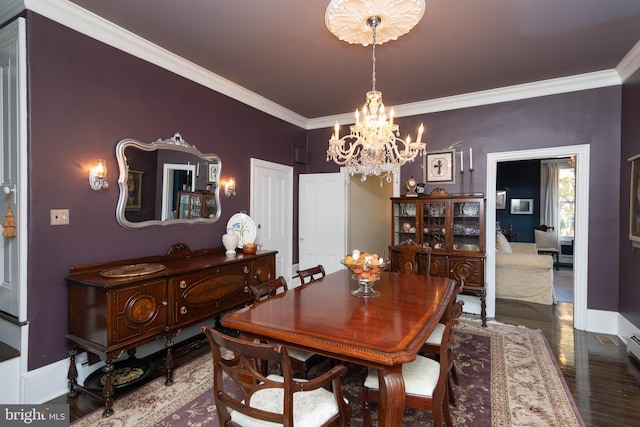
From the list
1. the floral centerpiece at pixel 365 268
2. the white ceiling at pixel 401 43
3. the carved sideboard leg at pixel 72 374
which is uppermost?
the white ceiling at pixel 401 43

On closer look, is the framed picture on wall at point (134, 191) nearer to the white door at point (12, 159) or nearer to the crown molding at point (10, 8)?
the white door at point (12, 159)

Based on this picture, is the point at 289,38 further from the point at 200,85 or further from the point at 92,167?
the point at 92,167

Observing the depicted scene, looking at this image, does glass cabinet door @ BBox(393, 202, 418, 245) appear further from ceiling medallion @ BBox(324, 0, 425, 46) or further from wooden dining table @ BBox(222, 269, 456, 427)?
ceiling medallion @ BBox(324, 0, 425, 46)

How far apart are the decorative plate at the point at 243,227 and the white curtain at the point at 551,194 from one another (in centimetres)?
772

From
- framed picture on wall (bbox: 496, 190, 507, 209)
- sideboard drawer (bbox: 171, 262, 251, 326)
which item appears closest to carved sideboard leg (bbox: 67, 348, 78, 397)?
sideboard drawer (bbox: 171, 262, 251, 326)

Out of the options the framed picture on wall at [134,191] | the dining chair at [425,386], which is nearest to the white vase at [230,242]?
the framed picture on wall at [134,191]

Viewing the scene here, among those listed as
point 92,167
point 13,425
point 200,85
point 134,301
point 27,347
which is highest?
point 200,85

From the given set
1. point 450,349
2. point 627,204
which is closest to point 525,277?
point 627,204

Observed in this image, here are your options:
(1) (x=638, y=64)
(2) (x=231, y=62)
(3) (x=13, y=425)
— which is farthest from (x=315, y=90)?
(3) (x=13, y=425)

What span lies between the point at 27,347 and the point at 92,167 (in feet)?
4.51

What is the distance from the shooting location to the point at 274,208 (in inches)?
185

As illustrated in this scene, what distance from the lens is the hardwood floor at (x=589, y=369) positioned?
7.22 feet

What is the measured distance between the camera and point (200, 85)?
3.52 meters

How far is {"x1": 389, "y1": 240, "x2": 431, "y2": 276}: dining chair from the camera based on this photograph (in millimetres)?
3436
